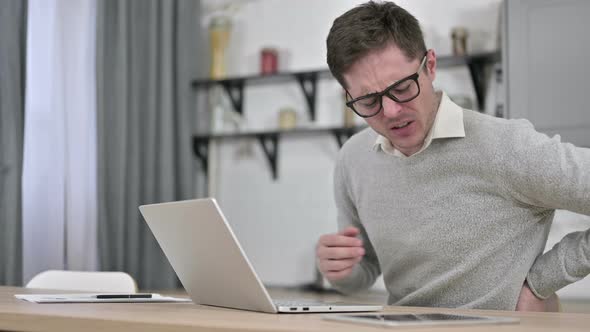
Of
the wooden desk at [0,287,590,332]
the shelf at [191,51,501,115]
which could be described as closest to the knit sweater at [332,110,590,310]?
the wooden desk at [0,287,590,332]

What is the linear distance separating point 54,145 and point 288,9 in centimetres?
143

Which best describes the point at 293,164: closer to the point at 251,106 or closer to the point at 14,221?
the point at 251,106

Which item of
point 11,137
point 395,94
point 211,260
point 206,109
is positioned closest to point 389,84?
point 395,94

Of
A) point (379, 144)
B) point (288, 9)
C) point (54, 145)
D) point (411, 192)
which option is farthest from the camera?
point (288, 9)

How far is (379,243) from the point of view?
1.63 metres

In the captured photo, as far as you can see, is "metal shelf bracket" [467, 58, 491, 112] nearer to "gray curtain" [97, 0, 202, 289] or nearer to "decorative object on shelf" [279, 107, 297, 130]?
"decorative object on shelf" [279, 107, 297, 130]

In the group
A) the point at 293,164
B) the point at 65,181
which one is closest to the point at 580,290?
the point at 293,164

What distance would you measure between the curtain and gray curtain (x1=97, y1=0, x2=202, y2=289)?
2.6 inches

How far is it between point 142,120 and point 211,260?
2.48 m

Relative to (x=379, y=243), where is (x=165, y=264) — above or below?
below

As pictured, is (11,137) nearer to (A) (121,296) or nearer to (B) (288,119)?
(B) (288,119)

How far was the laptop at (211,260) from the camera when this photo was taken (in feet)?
3.63

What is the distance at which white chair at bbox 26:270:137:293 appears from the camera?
2.12 meters

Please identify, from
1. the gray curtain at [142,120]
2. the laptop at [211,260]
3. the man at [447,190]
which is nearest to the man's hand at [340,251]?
the man at [447,190]
